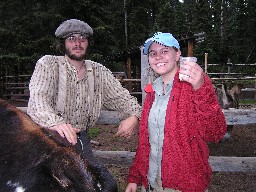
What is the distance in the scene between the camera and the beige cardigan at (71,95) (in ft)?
7.41

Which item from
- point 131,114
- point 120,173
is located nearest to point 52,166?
point 131,114

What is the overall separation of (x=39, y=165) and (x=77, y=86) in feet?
4.46

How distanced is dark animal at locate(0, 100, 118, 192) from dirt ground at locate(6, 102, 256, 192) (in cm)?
339

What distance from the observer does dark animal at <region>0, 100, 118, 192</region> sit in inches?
51.4

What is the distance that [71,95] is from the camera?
2.62 metres

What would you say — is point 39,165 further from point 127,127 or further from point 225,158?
point 225,158

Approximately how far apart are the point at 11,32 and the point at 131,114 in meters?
16.3

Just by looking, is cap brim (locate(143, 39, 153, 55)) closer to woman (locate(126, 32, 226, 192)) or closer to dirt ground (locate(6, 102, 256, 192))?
woman (locate(126, 32, 226, 192))

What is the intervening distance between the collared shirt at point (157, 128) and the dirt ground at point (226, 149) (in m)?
2.41

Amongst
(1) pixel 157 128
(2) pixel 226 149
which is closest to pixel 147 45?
(1) pixel 157 128

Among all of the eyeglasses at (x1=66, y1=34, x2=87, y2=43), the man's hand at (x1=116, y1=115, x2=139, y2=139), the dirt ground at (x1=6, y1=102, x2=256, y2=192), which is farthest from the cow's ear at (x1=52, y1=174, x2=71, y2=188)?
the dirt ground at (x1=6, y1=102, x2=256, y2=192)

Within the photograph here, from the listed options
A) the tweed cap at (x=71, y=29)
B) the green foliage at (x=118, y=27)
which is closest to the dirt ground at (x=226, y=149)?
the tweed cap at (x=71, y=29)

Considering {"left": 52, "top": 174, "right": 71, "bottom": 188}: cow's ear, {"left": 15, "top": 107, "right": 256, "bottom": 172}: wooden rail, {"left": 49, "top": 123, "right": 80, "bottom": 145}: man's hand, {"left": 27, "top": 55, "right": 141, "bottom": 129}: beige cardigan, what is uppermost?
{"left": 27, "top": 55, "right": 141, "bottom": 129}: beige cardigan

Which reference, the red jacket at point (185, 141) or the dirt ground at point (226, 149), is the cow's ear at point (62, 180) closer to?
the red jacket at point (185, 141)
